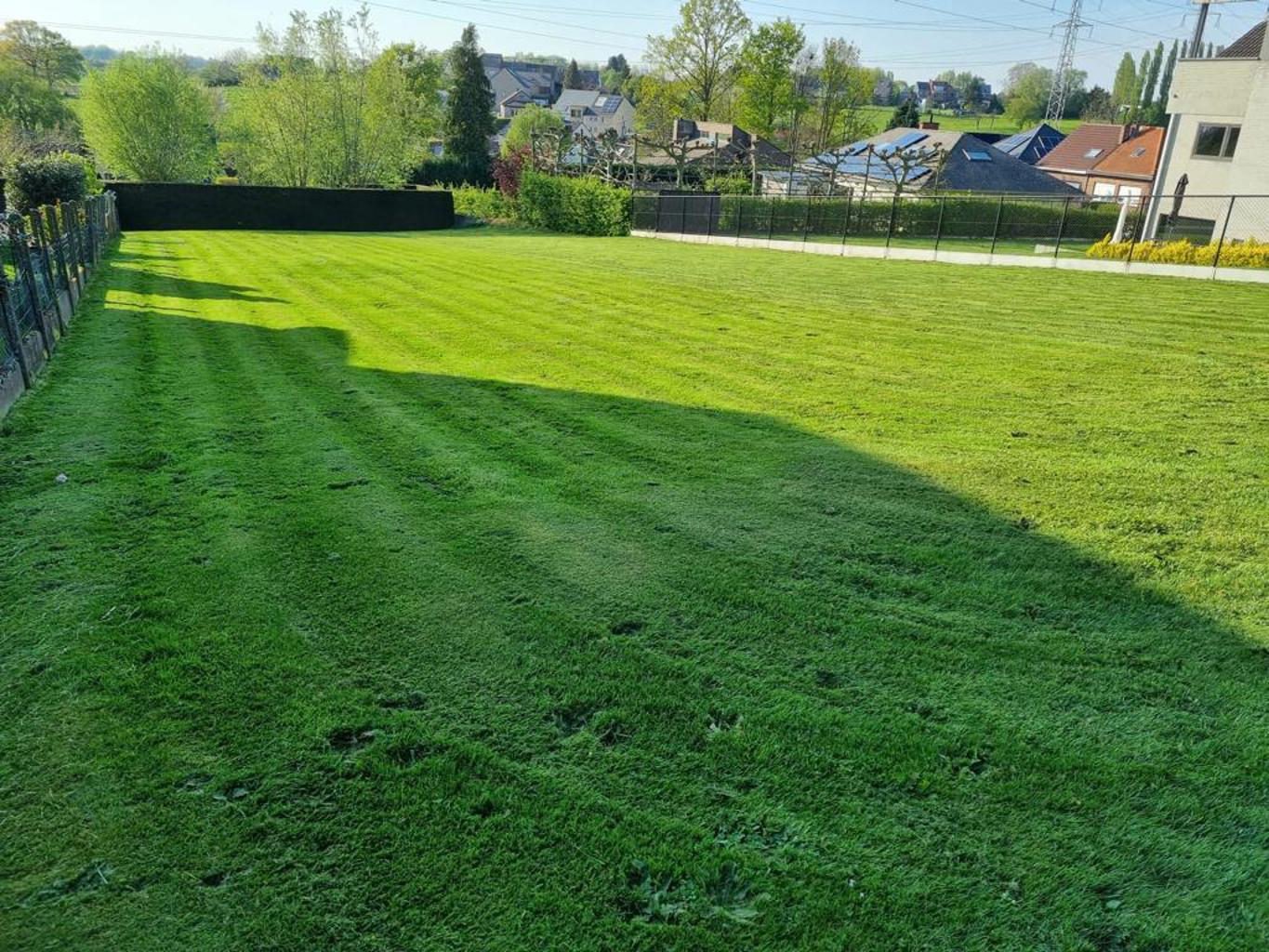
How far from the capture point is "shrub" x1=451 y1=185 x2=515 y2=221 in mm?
31759

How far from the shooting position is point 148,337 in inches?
337

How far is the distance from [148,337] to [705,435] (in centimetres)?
670

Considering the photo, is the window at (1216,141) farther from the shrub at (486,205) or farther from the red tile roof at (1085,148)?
the red tile roof at (1085,148)

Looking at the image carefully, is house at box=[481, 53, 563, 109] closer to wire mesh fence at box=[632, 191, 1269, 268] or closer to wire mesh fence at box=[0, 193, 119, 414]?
wire mesh fence at box=[632, 191, 1269, 268]

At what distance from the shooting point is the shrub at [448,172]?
43375mm

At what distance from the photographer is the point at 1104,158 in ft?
147

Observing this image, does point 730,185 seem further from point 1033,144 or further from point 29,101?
point 29,101

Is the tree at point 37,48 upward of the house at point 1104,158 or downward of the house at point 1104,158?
upward

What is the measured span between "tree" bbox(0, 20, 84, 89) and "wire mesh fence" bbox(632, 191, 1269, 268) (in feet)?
188

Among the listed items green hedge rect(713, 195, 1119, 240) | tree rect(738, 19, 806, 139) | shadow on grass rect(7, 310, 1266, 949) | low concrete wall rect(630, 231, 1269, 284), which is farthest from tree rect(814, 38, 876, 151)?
shadow on grass rect(7, 310, 1266, 949)

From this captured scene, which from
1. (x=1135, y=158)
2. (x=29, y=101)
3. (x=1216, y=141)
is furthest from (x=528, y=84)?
(x=1216, y=141)

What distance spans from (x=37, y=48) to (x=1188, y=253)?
244 ft

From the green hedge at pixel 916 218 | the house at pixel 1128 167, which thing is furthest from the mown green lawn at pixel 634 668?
the house at pixel 1128 167

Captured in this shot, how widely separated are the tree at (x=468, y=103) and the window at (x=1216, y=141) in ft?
134
